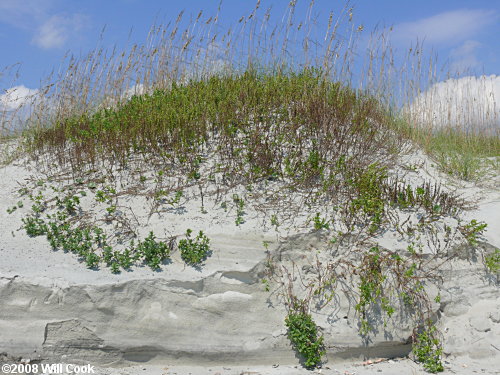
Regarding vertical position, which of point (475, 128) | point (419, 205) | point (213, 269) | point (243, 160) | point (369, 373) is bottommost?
point (369, 373)

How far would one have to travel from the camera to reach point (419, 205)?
580cm

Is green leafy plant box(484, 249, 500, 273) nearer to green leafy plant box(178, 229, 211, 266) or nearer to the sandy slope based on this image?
the sandy slope

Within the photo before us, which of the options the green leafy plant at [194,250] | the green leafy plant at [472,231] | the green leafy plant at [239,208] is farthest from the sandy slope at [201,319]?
the green leafy plant at [472,231]

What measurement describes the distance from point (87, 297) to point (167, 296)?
75 centimetres

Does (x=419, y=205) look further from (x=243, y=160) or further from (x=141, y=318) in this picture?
(x=141, y=318)

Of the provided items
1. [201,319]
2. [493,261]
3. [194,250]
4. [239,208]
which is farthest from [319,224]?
[493,261]

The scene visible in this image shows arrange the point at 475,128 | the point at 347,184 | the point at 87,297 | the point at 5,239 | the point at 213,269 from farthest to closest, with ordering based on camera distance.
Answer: the point at 475,128 < the point at 347,184 < the point at 5,239 < the point at 213,269 < the point at 87,297

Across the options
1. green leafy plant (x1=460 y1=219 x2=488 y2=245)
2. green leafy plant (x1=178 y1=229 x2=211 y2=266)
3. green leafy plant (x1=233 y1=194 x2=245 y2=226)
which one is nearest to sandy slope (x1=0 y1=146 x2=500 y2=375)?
green leafy plant (x1=178 y1=229 x2=211 y2=266)

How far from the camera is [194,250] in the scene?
16.2 ft

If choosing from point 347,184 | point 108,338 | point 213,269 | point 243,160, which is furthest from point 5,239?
point 347,184

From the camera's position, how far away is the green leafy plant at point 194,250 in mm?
4914

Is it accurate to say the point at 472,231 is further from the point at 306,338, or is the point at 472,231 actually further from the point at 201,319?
the point at 201,319

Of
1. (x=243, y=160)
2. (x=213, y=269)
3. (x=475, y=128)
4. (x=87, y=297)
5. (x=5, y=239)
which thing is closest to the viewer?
(x=87, y=297)

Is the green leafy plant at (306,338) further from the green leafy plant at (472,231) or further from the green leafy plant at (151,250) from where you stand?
the green leafy plant at (472,231)
